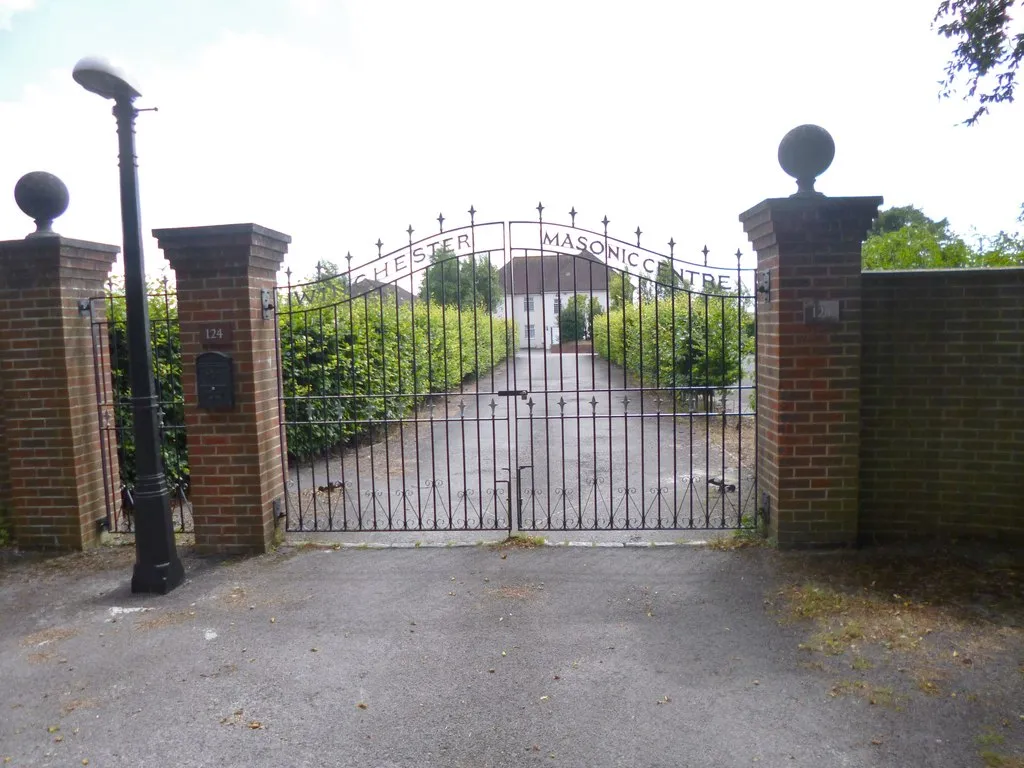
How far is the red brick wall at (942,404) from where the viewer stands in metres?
5.07

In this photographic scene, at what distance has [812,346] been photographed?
506cm

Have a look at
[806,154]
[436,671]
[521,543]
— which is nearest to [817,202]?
[806,154]

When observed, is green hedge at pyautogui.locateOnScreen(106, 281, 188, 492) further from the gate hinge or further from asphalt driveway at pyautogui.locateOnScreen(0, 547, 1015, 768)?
the gate hinge

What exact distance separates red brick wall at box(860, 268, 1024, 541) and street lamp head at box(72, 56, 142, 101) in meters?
4.88

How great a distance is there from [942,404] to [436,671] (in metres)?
3.84

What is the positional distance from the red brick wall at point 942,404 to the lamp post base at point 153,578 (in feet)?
15.5

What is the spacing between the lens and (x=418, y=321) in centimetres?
1200

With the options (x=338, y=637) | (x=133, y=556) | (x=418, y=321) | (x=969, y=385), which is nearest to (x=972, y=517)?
(x=969, y=385)

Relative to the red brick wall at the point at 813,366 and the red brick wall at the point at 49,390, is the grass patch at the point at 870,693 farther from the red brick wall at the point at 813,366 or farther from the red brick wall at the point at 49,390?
the red brick wall at the point at 49,390

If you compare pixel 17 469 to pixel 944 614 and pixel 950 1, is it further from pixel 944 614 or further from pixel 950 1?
pixel 950 1

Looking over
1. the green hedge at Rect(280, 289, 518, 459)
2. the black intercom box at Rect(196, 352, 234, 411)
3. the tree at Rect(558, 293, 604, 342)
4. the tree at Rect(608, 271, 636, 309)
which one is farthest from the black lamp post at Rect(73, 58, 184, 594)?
the tree at Rect(608, 271, 636, 309)

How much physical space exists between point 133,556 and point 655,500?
4.39m

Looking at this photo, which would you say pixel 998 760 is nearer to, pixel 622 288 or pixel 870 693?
pixel 870 693

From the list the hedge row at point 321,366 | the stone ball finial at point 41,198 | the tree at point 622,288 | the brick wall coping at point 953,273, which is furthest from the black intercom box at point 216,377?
the brick wall coping at point 953,273
